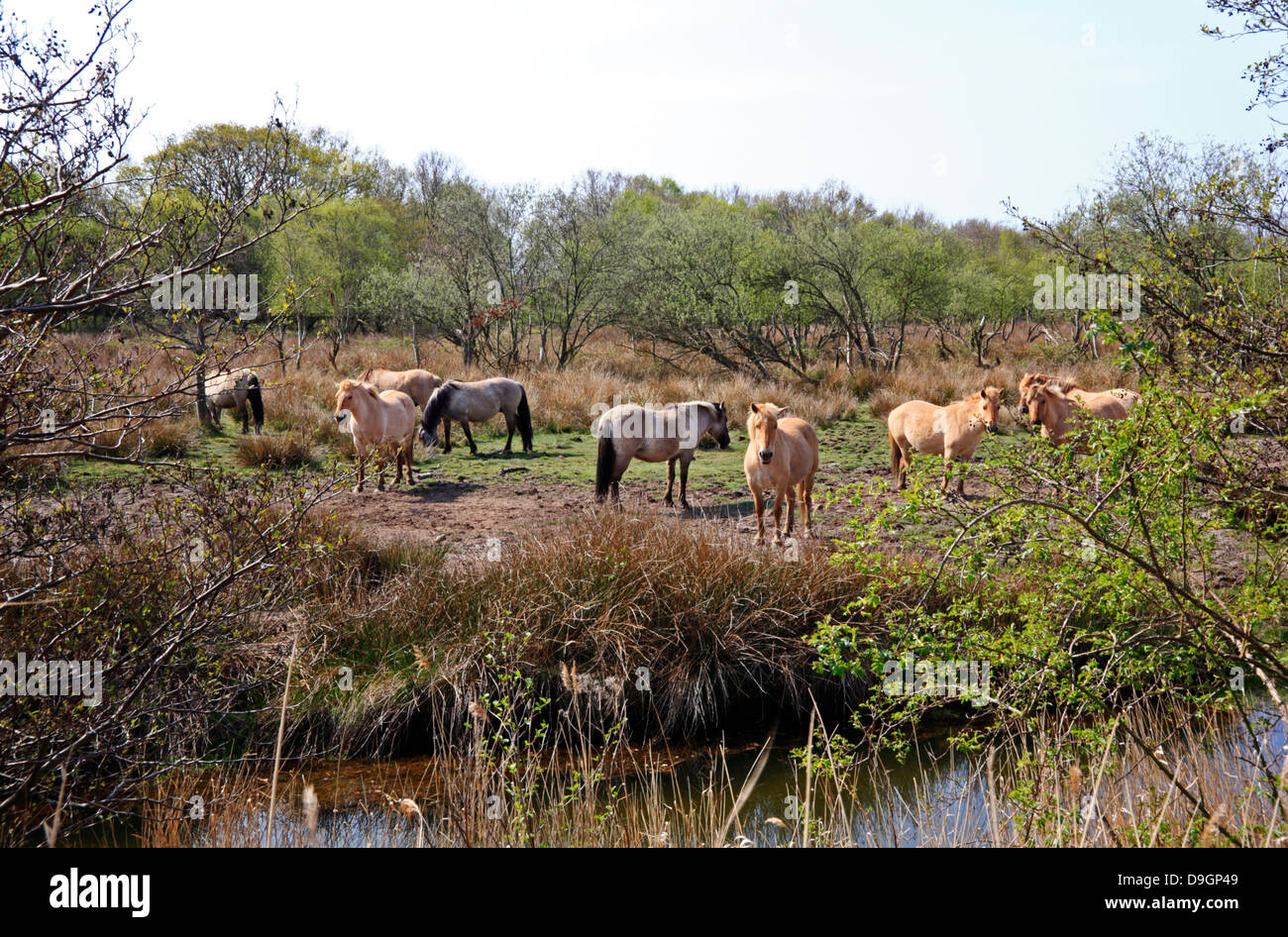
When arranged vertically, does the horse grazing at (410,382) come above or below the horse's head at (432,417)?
above

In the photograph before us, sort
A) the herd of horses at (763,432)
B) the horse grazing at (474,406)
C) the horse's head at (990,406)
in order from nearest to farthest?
the herd of horses at (763,432), the horse's head at (990,406), the horse grazing at (474,406)

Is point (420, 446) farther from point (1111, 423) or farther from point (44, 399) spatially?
point (1111, 423)

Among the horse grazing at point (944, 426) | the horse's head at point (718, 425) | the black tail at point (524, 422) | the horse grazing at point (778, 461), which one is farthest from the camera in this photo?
the black tail at point (524, 422)

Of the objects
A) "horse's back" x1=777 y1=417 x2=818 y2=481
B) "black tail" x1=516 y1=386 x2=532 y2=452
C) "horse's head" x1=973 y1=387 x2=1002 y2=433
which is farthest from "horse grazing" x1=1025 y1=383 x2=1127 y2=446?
"black tail" x1=516 y1=386 x2=532 y2=452

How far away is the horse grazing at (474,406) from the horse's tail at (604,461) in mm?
4845

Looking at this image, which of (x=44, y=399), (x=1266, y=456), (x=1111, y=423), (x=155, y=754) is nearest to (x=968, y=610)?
(x=1111, y=423)

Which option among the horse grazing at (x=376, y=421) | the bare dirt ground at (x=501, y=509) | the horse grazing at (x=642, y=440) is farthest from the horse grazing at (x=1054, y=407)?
the horse grazing at (x=376, y=421)

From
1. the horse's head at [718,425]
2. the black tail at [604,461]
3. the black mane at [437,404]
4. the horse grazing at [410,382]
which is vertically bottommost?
the black tail at [604,461]

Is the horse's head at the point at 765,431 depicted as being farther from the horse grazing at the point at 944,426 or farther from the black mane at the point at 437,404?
the black mane at the point at 437,404

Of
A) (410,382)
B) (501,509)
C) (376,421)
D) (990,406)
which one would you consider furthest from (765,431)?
(410,382)

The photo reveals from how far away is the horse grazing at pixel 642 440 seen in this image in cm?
1250

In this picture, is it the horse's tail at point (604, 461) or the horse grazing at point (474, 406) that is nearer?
the horse's tail at point (604, 461)

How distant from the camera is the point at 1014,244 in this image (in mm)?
54344

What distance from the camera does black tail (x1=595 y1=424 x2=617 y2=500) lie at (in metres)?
12.5
